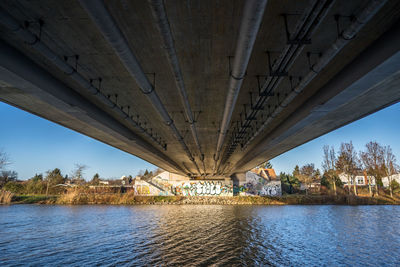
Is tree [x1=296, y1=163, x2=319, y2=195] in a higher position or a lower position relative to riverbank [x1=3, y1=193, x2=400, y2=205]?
higher

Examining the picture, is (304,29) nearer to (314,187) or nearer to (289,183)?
(314,187)

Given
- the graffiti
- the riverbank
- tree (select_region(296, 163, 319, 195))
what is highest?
tree (select_region(296, 163, 319, 195))

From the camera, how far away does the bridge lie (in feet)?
20.2

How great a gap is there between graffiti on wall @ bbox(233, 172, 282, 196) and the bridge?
46735mm

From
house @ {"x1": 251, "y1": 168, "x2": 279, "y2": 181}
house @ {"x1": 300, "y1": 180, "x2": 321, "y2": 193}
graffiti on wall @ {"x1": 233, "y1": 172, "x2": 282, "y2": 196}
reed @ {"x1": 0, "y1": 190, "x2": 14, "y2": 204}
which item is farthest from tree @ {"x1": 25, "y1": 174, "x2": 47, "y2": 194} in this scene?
house @ {"x1": 300, "y1": 180, "x2": 321, "y2": 193}

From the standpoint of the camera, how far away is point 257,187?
5869 centimetres

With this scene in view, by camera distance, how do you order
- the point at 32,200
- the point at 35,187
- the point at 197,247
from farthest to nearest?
the point at 35,187 < the point at 32,200 < the point at 197,247

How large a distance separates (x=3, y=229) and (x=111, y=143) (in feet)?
35.8

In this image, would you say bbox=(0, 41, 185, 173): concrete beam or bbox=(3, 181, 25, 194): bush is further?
bbox=(3, 181, 25, 194): bush

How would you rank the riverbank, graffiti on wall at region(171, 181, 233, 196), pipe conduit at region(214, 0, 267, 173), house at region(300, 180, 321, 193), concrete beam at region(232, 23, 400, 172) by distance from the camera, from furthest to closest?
house at region(300, 180, 321, 193), graffiti on wall at region(171, 181, 233, 196), the riverbank, concrete beam at region(232, 23, 400, 172), pipe conduit at region(214, 0, 267, 173)

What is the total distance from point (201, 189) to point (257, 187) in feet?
48.0

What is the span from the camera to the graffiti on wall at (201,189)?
58.1m

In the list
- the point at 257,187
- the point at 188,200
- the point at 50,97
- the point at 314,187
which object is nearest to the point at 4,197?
the point at 188,200

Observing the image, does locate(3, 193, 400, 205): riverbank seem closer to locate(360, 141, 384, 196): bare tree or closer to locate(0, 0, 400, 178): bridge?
locate(360, 141, 384, 196): bare tree
